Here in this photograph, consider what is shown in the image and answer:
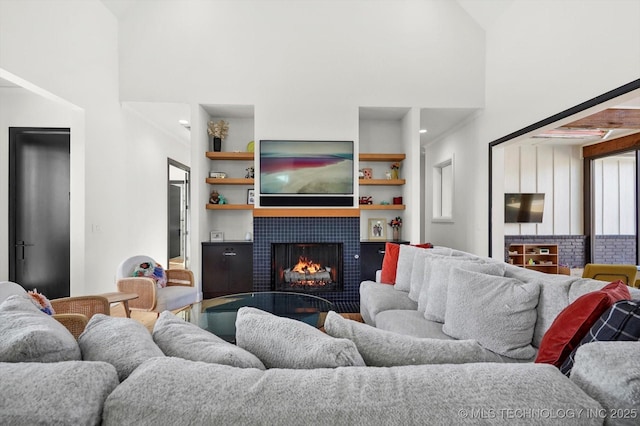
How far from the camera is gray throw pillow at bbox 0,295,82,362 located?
2.66 ft

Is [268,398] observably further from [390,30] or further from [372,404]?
[390,30]

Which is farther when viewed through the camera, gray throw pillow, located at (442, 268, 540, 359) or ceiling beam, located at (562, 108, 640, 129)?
ceiling beam, located at (562, 108, 640, 129)

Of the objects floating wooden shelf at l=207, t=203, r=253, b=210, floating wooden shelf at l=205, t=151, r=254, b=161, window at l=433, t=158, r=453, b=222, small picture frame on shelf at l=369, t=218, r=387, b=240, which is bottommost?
small picture frame on shelf at l=369, t=218, r=387, b=240

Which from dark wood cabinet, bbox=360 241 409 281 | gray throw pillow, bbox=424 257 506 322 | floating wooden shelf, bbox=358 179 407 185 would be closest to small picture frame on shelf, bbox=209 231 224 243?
dark wood cabinet, bbox=360 241 409 281

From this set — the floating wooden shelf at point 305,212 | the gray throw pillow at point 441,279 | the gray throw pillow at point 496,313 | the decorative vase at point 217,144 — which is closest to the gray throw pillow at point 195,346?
the gray throw pillow at point 496,313

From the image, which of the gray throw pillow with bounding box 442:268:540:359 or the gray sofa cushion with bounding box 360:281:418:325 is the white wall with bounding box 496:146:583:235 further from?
the gray throw pillow with bounding box 442:268:540:359

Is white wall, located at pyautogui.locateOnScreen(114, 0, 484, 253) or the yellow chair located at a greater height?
white wall, located at pyautogui.locateOnScreen(114, 0, 484, 253)

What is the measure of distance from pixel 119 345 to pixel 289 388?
0.48 metres

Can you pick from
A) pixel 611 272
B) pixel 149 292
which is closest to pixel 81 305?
pixel 149 292

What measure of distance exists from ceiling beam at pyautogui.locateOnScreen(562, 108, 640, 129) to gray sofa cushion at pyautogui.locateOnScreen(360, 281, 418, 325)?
3331 mm

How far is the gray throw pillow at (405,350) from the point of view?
3.11ft

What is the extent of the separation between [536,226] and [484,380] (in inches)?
262

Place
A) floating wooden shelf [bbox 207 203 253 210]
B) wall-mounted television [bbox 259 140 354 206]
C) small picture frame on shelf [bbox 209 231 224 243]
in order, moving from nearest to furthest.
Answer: wall-mounted television [bbox 259 140 354 206], floating wooden shelf [bbox 207 203 253 210], small picture frame on shelf [bbox 209 231 224 243]

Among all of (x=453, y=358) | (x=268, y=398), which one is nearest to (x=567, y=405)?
(x=453, y=358)
